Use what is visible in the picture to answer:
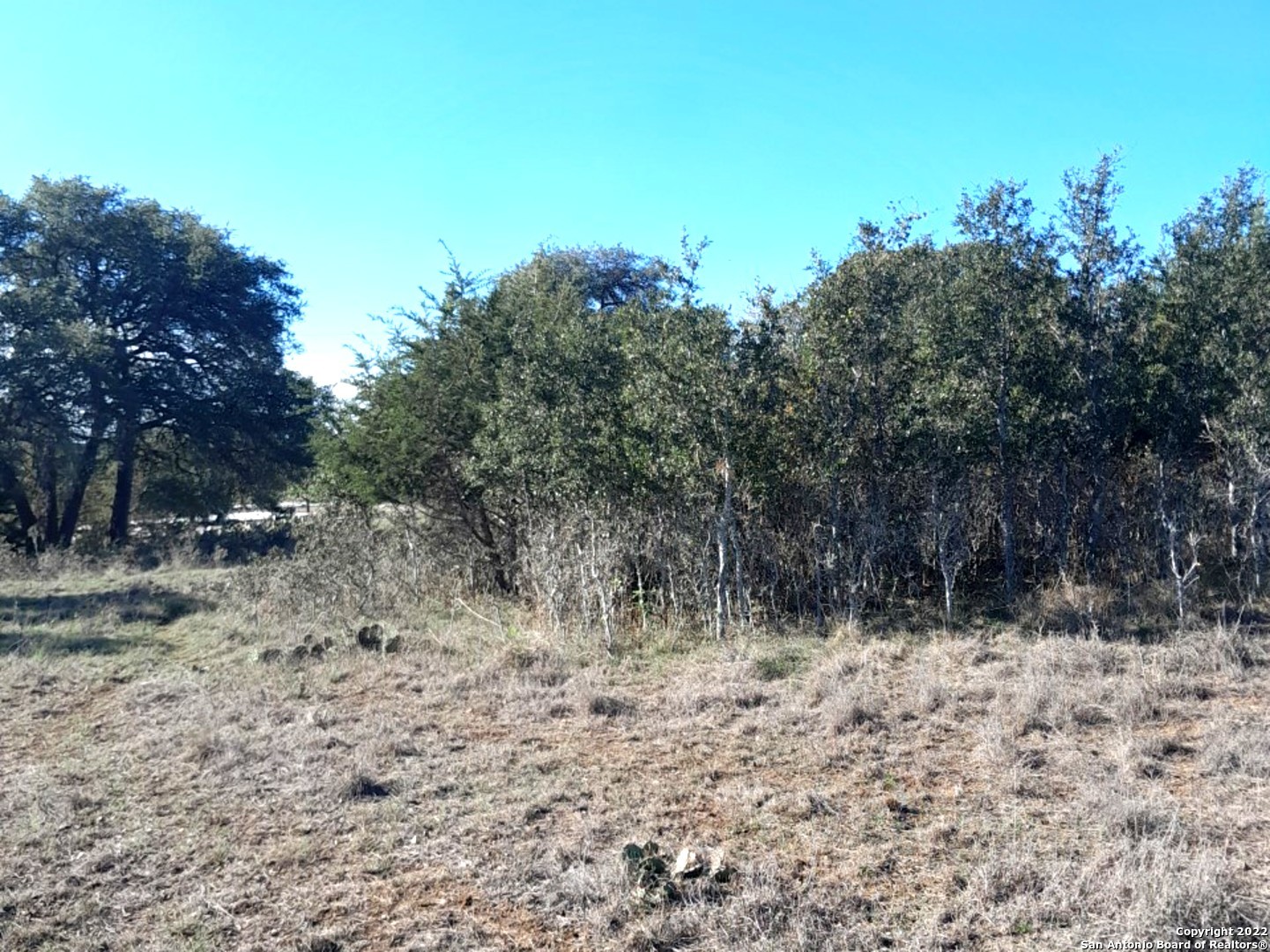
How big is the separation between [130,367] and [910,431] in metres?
21.3

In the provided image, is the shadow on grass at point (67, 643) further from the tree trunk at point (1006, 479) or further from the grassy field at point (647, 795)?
the tree trunk at point (1006, 479)

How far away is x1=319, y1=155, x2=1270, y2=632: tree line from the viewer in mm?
9273

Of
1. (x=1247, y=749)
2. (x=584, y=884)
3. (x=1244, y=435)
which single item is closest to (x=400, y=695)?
(x=584, y=884)

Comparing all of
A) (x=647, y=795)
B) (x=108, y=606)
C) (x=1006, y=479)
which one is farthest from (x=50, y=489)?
(x=647, y=795)

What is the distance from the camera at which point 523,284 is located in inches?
523

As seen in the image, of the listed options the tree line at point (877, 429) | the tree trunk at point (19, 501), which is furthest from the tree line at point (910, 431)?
the tree trunk at point (19, 501)

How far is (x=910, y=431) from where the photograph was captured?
923 centimetres

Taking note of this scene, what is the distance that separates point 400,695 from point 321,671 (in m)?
1.24

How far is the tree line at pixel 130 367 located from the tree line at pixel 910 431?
13.3 meters

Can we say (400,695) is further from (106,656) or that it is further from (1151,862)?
(1151,862)

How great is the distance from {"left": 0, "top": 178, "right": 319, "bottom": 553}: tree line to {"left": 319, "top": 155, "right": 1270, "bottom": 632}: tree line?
13.3 metres

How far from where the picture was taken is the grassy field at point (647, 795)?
3881mm

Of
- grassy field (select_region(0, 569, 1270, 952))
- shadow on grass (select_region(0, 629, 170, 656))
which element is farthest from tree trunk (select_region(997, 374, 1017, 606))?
shadow on grass (select_region(0, 629, 170, 656))

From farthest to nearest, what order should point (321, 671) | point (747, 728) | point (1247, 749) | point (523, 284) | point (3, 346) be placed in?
point (3, 346)
point (523, 284)
point (321, 671)
point (747, 728)
point (1247, 749)
